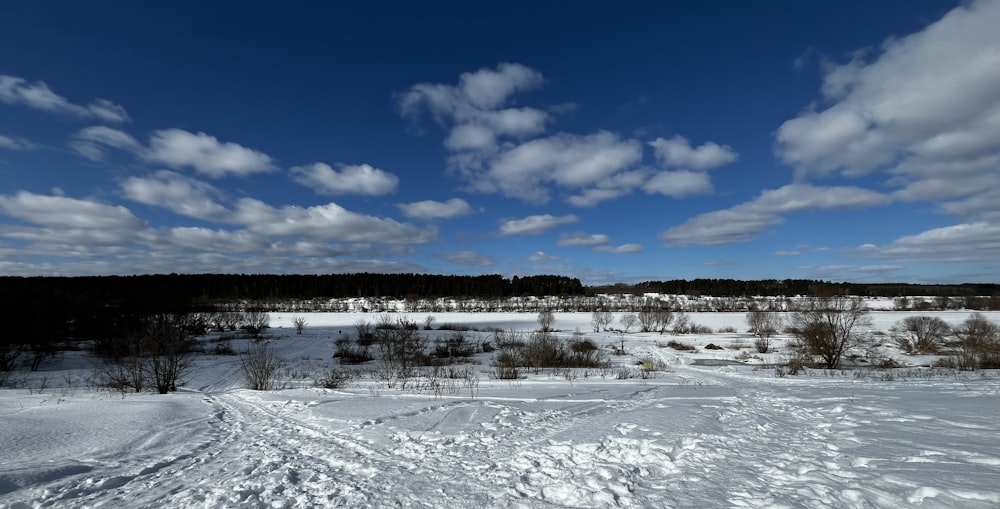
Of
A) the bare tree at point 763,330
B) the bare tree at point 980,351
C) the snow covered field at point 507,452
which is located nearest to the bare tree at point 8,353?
the snow covered field at point 507,452

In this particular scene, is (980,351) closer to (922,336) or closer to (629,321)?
(922,336)

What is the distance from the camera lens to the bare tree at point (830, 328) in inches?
946

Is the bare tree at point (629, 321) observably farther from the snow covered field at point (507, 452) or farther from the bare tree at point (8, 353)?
the bare tree at point (8, 353)

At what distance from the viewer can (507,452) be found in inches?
243

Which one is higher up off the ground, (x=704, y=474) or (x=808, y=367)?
(x=704, y=474)

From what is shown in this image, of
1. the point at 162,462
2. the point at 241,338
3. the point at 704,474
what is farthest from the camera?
the point at 241,338

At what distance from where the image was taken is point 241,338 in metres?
39.5


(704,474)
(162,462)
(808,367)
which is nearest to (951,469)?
(704,474)

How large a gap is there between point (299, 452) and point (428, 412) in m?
3.06

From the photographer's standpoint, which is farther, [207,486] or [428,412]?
[428,412]

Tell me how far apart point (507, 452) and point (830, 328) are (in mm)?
26292

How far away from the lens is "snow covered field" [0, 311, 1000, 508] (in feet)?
14.6

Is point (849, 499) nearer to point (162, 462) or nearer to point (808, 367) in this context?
point (162, 462)

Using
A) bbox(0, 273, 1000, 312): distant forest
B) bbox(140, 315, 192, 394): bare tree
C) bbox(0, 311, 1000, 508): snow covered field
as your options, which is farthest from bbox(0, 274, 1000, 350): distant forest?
bbox(0, 311, 1000, 508): snow covered field
